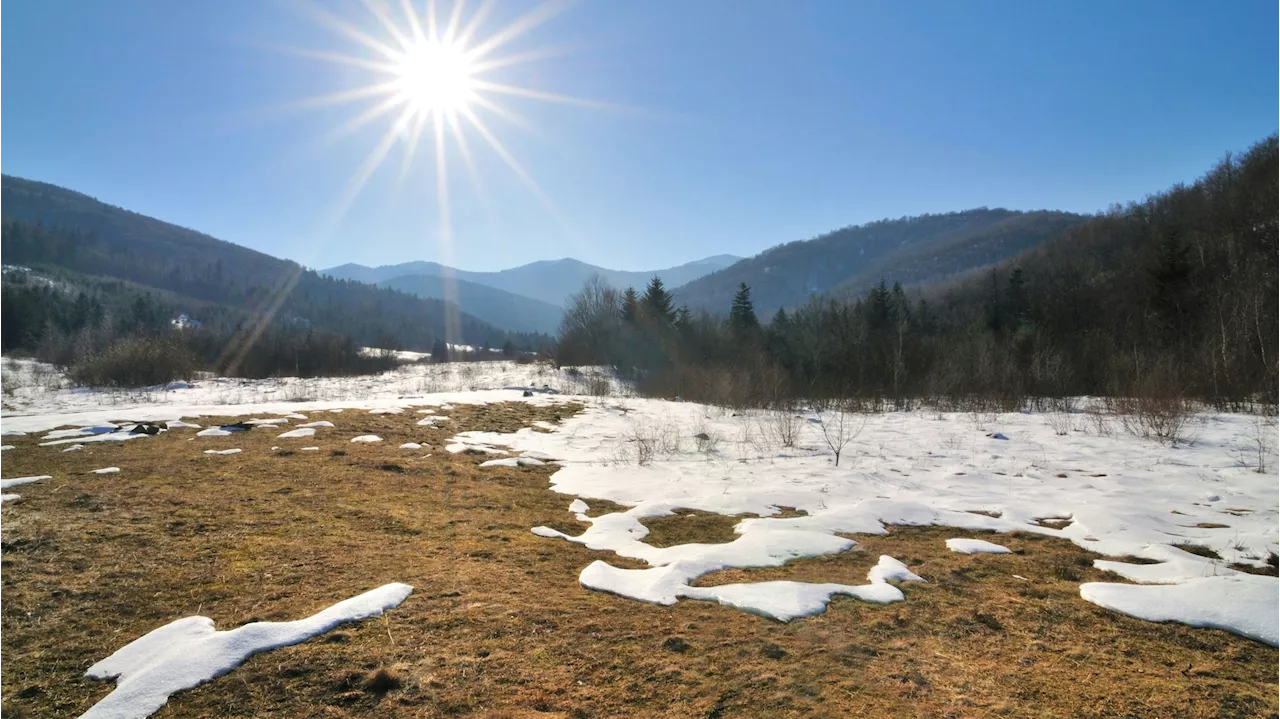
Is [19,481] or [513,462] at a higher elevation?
[19,481]

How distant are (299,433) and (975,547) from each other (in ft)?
28.9

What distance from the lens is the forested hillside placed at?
48.3ft

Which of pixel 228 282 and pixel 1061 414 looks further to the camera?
pixel 228 282

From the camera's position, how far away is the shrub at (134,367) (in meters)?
A: 19.5

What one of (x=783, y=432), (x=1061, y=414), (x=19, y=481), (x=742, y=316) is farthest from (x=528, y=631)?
(x=742, y=316)

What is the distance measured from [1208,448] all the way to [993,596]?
26.0 ft

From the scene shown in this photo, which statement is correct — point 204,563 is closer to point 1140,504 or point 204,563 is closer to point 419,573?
point 419,573

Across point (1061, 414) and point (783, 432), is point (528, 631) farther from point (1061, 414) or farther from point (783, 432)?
point (1061, 414)

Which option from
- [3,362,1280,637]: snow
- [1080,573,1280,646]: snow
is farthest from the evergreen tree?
[1080,573,1280,646]: snow

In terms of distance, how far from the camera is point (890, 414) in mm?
13961

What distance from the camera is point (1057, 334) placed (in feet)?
85.7

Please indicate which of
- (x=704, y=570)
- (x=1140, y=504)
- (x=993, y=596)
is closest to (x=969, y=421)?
(x=1140, y=504)

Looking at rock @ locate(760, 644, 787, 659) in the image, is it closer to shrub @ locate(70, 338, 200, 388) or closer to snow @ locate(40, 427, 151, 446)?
snow @ locate(40, 427, 151, 446)

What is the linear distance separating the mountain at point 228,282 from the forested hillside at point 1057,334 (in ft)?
246
